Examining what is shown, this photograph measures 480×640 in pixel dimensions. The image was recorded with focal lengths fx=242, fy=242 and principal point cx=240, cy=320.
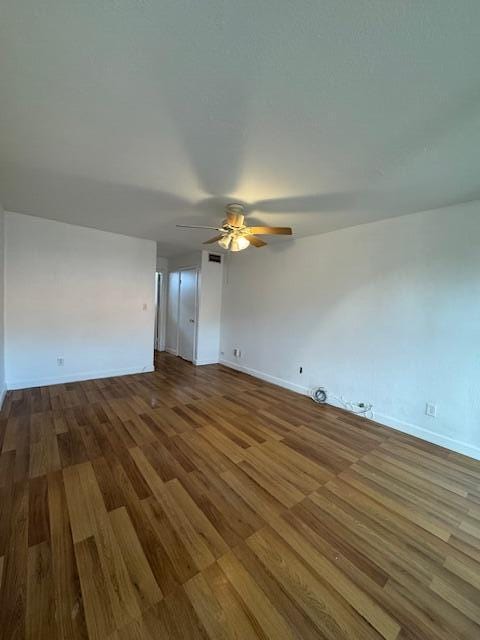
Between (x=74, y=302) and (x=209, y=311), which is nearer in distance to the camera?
(x=74, y=302)

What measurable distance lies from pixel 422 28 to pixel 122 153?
6.03 ft

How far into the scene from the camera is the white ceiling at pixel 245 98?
0.96 metres

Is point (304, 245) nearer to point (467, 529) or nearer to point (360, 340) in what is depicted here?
point (360, 340)

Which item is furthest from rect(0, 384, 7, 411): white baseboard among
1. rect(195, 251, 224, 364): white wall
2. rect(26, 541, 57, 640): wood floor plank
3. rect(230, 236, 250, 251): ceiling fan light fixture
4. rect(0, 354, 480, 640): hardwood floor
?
rect(230, 236, 250, 251): ceiling fan light fixture

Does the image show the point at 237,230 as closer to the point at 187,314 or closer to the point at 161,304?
the point at 187,314

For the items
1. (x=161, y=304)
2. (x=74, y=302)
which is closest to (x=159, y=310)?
(x=161, y=304)

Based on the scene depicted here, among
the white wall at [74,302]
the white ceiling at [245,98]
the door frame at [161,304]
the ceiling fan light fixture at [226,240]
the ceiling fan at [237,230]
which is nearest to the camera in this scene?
the white ceiling at [245,98]

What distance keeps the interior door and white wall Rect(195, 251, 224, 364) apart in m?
0.21

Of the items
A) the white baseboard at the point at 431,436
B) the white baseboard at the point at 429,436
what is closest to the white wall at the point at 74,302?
the white baseboard at the point at 429,436

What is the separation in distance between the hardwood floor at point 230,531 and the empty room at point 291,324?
0.01 metres

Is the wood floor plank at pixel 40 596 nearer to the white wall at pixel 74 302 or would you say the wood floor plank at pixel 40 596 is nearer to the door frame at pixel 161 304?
the white wall at pixel 74 302

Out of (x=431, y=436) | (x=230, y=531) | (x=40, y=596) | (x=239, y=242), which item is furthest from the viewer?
(x=239, y=242)

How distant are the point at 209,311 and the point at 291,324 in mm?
1991

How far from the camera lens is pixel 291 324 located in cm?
402
